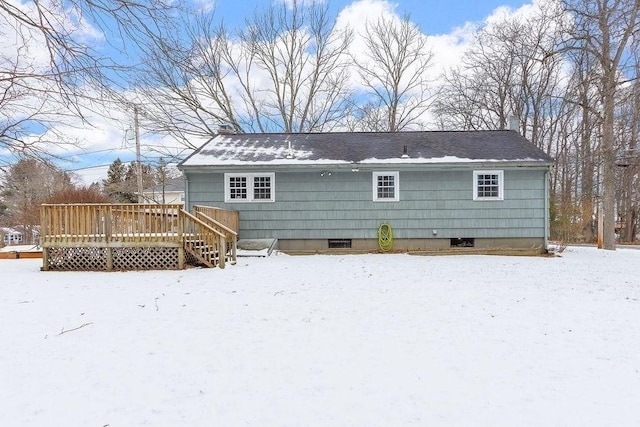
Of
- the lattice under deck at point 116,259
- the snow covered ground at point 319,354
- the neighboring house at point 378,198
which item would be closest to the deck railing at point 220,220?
the lattice under deck at point 116,259

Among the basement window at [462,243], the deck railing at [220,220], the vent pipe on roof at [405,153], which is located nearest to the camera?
the deck railing at [220,220]

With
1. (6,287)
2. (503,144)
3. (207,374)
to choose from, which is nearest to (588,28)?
(503,144)

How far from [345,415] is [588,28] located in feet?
51.2

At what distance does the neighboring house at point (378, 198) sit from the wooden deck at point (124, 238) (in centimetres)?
291

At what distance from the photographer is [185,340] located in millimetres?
3865

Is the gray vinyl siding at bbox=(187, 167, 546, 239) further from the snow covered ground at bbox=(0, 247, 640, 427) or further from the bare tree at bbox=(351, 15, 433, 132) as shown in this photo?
the bare tree at bbox=(351, 15, 433, 132)

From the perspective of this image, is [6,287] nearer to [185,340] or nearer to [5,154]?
[5,154]

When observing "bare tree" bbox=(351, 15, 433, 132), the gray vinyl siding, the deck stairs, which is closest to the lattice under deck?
the deck stairs

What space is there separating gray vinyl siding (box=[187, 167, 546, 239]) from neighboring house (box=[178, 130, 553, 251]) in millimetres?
30

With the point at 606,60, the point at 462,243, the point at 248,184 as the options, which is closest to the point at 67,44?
the point at 248,184

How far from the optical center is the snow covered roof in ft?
37.1

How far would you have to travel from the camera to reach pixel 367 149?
12453mm

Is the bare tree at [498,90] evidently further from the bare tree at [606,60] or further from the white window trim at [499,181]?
the white window trim at [499,181]

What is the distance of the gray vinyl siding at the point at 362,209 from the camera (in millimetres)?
11398
